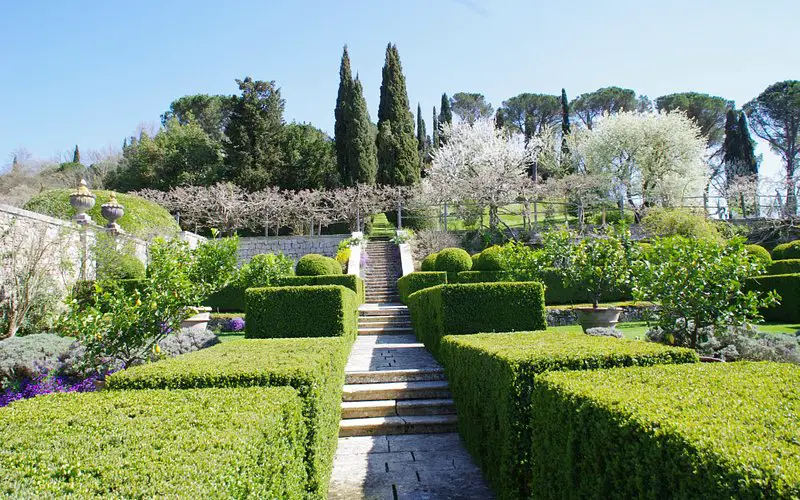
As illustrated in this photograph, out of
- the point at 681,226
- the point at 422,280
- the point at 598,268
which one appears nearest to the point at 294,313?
the point at 598,268

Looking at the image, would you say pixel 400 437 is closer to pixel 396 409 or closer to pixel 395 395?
pixel 396 409

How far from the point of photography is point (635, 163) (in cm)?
2969

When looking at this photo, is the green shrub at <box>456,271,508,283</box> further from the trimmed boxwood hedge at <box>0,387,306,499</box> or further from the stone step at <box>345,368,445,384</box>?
the trimmed boxwood hedge at <box>0,387,306,499</box>

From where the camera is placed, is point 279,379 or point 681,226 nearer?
point 279,379

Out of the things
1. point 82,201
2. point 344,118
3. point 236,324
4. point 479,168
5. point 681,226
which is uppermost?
point 344,118

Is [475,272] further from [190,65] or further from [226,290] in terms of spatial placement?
[190,65]

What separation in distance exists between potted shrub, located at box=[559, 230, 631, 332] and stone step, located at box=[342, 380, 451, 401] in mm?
4024

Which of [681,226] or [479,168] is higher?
[479,168]

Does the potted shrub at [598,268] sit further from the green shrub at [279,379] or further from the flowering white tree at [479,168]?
the flowering white tree at [479,168]

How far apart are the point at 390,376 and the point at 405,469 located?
2099 millimetres

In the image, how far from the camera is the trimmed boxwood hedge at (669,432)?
5.18 feet

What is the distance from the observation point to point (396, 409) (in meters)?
5.86

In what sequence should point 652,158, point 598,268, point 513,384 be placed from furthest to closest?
1. point 652,158
2. point 598,268
3. point 513,384

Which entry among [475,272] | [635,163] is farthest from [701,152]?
[475,272]
